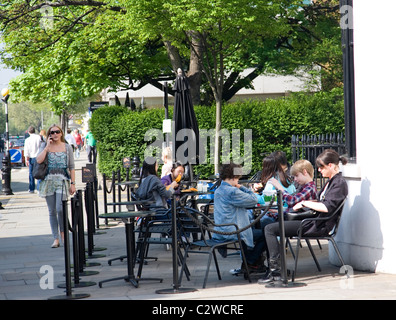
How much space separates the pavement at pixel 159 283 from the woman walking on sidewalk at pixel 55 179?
1.76 ft

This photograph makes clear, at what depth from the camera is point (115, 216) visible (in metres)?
7.82

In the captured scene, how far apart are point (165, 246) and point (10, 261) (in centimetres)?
238

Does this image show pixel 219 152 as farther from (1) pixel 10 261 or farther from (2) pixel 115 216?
(2) pixel 115 216

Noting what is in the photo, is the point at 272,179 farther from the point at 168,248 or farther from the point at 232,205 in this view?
the point at 168,248

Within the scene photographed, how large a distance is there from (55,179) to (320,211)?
195 inches

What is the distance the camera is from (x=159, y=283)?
8.05 m

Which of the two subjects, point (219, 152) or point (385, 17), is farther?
point (219, 152)

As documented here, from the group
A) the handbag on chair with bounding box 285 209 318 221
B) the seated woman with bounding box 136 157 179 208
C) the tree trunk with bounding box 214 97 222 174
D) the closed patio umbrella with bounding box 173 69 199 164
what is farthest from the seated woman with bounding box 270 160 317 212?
the tree trunk with bounding box 214 97 222 174

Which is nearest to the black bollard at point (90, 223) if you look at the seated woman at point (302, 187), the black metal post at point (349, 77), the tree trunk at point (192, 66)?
the seated woman at point (302, 187)

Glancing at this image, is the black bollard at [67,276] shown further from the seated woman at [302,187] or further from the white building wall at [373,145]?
the white building wall at [373,145]

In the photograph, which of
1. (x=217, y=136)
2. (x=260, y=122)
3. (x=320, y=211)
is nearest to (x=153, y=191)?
(x=320, y=211)

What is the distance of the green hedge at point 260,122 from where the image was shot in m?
24.7

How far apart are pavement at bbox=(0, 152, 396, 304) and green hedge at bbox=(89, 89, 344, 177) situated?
503 inches
